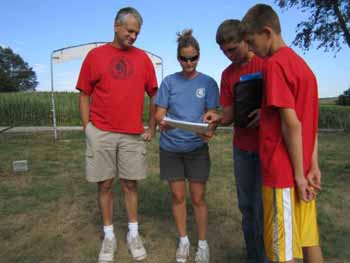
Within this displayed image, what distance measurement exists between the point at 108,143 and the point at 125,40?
81cm

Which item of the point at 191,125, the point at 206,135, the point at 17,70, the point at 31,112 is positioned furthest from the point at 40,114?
the point at 17,70

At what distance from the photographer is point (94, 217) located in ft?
12.4

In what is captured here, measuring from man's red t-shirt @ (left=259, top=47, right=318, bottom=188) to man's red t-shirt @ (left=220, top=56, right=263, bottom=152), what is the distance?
0.52 m

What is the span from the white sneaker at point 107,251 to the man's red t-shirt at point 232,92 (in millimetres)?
1331

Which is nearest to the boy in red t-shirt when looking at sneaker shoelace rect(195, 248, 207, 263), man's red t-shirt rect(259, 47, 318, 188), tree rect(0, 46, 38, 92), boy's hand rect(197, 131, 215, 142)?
man's red t-shirt rect(259, 47, 318, 188)

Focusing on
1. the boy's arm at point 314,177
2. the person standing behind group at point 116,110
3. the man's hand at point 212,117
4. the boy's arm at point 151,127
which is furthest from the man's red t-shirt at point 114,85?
the boy's arm at point 314,177

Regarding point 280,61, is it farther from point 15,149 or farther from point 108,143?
point 15,149

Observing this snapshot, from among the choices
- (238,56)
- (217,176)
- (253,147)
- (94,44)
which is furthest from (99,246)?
(94,44)

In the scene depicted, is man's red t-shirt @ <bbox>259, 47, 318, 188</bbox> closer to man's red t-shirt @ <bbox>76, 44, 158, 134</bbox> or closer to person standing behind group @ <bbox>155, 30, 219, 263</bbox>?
person standing behind group @ <bbox>155, 30, 219, 263</bbox>

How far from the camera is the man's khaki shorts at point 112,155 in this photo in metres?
2.77

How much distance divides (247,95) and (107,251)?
5.67 feet

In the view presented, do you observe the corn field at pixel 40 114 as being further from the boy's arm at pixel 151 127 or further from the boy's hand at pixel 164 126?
the boy's hand at pixel 164 126

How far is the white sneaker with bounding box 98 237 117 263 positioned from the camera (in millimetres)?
2777

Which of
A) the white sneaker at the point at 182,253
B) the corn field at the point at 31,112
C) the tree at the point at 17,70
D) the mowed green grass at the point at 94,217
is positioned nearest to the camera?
the white sneaker at the point at 182,253
